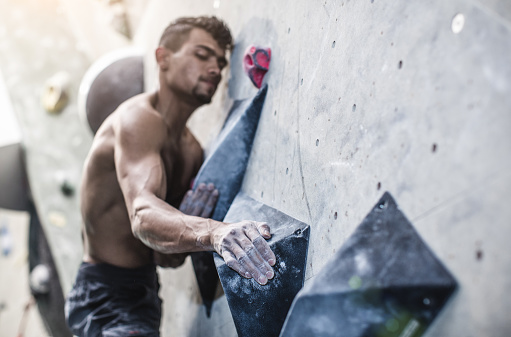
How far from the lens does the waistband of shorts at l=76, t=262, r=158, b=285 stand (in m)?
1.90

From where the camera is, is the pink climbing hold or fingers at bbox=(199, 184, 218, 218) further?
fingers at bbox=(199, 184, 218, 218)

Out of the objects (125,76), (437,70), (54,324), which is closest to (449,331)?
(437,70)

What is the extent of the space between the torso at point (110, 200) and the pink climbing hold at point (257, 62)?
1.64 ft

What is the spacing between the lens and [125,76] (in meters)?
3.15

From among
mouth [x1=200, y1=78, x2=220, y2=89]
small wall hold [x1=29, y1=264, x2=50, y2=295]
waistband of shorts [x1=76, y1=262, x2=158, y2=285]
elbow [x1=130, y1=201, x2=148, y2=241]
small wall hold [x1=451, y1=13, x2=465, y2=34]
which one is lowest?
small wall hold [x1=29, y1=264, x2=50, y2=295]

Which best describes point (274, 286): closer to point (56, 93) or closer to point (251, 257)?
point (251, 257)

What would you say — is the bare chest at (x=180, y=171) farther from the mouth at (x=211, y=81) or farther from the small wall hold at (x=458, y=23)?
the small wall hold at (x=458, y=23)

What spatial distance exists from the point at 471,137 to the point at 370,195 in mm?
255

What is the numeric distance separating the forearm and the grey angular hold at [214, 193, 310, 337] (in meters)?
0.09

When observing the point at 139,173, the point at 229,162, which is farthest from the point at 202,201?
the point at 139,173

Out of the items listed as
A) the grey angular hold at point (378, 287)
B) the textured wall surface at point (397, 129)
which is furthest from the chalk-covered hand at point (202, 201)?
the grey angular hold at point (378, 287)

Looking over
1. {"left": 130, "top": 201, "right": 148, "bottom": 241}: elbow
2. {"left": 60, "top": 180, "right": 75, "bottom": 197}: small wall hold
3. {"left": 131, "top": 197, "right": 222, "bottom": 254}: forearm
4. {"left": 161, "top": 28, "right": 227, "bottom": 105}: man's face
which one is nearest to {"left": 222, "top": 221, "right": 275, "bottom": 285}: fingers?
{"left": 131, "top": 197, "right": 222, "bottom": 254}: forearm

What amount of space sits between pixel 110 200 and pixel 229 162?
0.56 metres

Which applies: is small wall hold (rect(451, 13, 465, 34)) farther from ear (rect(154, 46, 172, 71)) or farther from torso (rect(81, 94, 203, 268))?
ear (rect(154, 46, 172, 71))
